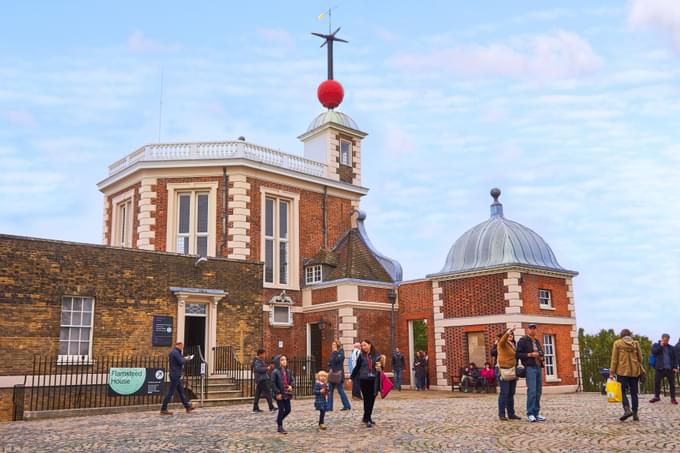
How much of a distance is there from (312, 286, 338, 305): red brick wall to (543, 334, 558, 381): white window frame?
8541 millimetres

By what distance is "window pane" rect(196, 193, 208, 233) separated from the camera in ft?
89.2

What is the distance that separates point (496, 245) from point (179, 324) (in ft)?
41.7

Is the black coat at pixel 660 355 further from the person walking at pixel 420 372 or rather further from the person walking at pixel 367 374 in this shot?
the person walking at pixel 420 372

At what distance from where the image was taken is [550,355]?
2550cm

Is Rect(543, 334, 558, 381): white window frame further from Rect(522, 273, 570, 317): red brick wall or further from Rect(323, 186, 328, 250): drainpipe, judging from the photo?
Rect(323, 186, 328, 250): drainpipe

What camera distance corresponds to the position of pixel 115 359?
62.3ft

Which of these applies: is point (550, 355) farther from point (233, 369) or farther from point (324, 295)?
point (233, 369)

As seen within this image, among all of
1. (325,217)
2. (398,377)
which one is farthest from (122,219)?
(398,377)

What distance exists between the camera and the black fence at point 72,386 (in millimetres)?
17078

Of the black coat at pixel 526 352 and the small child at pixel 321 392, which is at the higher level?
the black coat at pixel 526 352

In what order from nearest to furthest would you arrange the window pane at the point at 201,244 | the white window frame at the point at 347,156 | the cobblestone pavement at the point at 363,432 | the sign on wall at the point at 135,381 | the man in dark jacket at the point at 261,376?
the cobblestone pavement at the point at 363,432
the man in dark jacket at the point at 261,376
the sign on wall at the point at 135,381
the window pane at the point at 201,244
the white window frame at the point at 347,156

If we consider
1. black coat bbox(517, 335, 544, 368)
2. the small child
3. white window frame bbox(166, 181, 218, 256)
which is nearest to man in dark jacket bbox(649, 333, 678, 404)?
black coat bbox(517, 335, 544, 368)

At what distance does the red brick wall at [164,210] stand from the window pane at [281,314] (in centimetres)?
342

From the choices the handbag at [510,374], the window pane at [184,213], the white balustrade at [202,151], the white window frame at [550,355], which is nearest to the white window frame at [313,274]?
the white balustrade at [202,151]
